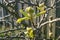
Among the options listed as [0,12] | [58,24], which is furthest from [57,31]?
[0,12]

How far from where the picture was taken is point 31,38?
32.3 inches

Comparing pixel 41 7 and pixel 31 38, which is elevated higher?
pixel 41 7

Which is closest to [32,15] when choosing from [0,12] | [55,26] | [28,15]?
[28,15]

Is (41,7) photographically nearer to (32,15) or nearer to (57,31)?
(32,15)

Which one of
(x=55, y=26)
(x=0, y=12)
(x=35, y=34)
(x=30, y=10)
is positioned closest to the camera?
(x=30, y=10)

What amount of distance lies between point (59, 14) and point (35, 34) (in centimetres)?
262

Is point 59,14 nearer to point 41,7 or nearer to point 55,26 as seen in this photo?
point 55,26

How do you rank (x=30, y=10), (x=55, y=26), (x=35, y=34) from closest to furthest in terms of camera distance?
(x=30, y=10) → (x=35, y=34) → (x=55, y=26)

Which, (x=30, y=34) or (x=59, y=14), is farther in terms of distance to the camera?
(x=59, y=14)

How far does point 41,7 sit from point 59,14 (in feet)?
8.42

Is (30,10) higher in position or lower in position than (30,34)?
higher

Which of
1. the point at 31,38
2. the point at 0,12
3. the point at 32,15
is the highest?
the point at 32,15

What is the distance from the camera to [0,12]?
553 centimetres

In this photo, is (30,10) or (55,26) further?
(55,26)
